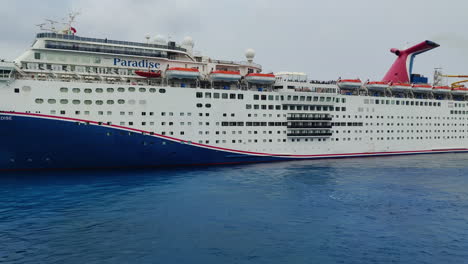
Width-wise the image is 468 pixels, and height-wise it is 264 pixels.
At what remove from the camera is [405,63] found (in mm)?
49000

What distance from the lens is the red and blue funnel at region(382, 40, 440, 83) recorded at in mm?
48156

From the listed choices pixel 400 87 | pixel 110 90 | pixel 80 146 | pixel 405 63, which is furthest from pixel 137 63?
pixel 405 63

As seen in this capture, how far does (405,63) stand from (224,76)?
3021 centimetres

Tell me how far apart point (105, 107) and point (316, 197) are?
1804 cm

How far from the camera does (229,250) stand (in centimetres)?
1314

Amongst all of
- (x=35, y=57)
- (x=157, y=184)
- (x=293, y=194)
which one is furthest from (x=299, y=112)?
(x=35, y=57)

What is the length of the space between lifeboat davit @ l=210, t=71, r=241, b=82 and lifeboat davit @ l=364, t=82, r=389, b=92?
18218 mm

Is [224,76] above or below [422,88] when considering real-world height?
above

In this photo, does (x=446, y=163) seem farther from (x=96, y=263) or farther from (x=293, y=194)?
(x=96, y=263)

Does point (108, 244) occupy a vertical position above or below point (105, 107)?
below

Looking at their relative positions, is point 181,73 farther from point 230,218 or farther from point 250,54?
point 230,218

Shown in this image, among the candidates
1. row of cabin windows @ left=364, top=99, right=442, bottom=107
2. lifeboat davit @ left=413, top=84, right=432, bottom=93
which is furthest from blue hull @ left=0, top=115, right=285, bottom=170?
lifeboat davit @ left=413, top=84, right=432, bottom=93

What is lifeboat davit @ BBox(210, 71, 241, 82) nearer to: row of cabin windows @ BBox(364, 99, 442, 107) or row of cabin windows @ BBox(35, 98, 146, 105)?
row of cabin windows @ BBox(35, 98, 146, 105)

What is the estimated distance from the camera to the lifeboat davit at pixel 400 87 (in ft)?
143
